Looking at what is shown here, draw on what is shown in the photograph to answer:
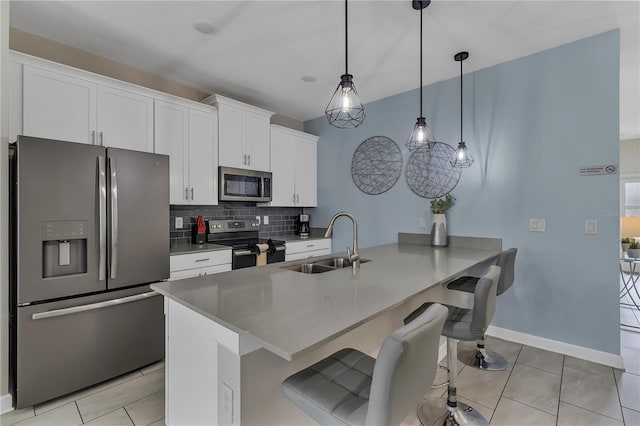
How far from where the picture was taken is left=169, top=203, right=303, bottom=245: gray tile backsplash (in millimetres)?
3361

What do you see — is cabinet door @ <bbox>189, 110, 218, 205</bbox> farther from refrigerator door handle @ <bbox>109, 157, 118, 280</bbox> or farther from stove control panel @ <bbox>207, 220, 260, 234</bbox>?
refrigerator door handle @ <bbox>109, 157, 118, 280</bbox>

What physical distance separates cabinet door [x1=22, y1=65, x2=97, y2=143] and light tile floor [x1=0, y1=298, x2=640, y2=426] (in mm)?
1872

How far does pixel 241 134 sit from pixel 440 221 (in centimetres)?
241

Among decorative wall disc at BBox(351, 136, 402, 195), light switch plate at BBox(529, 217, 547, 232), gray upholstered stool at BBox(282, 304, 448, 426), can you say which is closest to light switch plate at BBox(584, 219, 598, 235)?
light switch plate at BBox(529, 217, 547, 232)

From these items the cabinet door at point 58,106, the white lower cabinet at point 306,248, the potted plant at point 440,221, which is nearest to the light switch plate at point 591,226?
the potted plant at point 440,221

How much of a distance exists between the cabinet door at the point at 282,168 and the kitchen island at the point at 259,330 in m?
2.34

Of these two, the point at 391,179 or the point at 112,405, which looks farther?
the point at 391,179

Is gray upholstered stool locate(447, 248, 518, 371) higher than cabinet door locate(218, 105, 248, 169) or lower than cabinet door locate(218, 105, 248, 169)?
lower

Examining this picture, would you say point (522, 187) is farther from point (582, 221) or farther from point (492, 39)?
point (492, 39)

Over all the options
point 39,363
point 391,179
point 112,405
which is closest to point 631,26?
point 391,179

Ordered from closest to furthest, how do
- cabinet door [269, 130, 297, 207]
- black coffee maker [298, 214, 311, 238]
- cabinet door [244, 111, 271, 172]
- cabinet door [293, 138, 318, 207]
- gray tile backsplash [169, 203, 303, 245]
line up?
gray tile backsplash [169, 203, 303, 245] → cabinet door [244, 111, 271, 172] → cabinet door [269, 130, 297, 207] → cabinet door [293, 138, 318, 207] → black coffee maker [298, 214, 311, 238]

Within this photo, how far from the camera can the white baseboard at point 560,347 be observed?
2.43 meters

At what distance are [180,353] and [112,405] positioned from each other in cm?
105

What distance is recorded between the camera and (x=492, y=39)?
2.55 m
